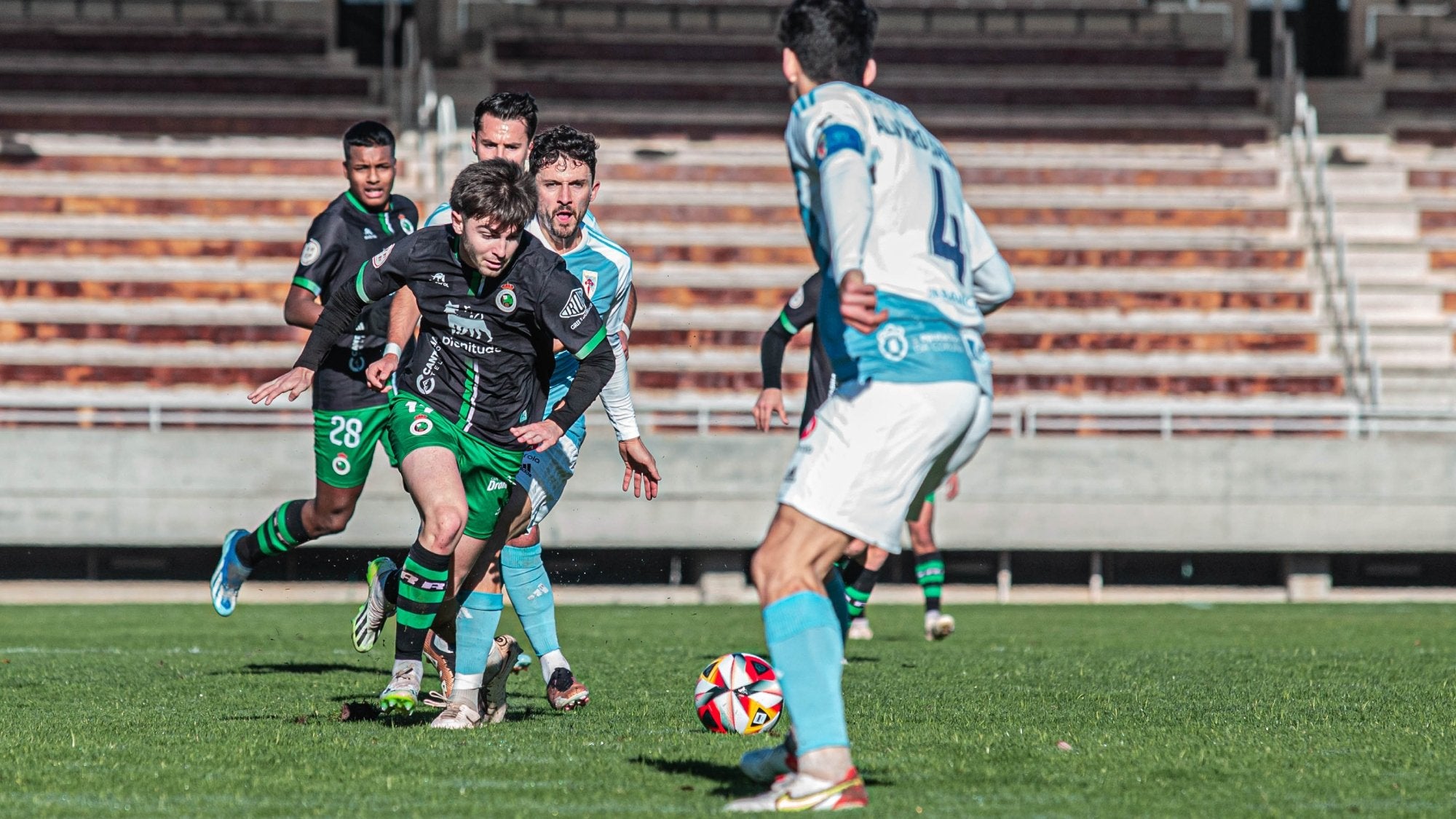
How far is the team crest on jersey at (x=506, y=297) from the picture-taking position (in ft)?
19.3

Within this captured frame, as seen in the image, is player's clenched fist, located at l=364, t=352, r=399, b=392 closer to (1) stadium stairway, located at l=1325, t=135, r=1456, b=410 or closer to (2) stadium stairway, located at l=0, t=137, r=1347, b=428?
(2) stadium stairway, located at l=0, t=137, r=1347, b=428

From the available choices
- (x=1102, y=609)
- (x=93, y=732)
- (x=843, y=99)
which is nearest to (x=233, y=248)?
(x=1102, y=609)

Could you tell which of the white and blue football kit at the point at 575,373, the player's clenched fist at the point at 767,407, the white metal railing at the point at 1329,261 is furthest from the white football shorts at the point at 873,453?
the white metal railing at the point at 1329,261

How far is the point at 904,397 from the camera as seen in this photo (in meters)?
4.13

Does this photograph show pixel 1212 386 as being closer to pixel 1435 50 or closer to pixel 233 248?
pixel 1435 50

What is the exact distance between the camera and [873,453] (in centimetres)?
409

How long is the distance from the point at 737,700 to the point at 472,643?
3.00 feet

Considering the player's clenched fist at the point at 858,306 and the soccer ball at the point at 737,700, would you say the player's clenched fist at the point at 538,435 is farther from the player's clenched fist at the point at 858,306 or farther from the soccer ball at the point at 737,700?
the player's clenched fist at the point at 858,306

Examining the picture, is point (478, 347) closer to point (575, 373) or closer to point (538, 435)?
point (538, 435)

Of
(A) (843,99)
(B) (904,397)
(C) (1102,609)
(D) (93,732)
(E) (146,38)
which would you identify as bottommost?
(C) (1102,609)

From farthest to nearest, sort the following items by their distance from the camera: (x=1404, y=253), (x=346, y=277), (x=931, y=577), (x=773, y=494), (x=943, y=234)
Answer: (x=1404, y=253), (x=773, y=494), (x=931, y=577), (x=346, y=277), (x=943, y=234)

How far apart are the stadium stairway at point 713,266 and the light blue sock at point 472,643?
35.7 feet

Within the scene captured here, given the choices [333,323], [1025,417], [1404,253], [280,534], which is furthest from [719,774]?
[1404,253]

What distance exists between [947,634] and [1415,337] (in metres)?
10.7
